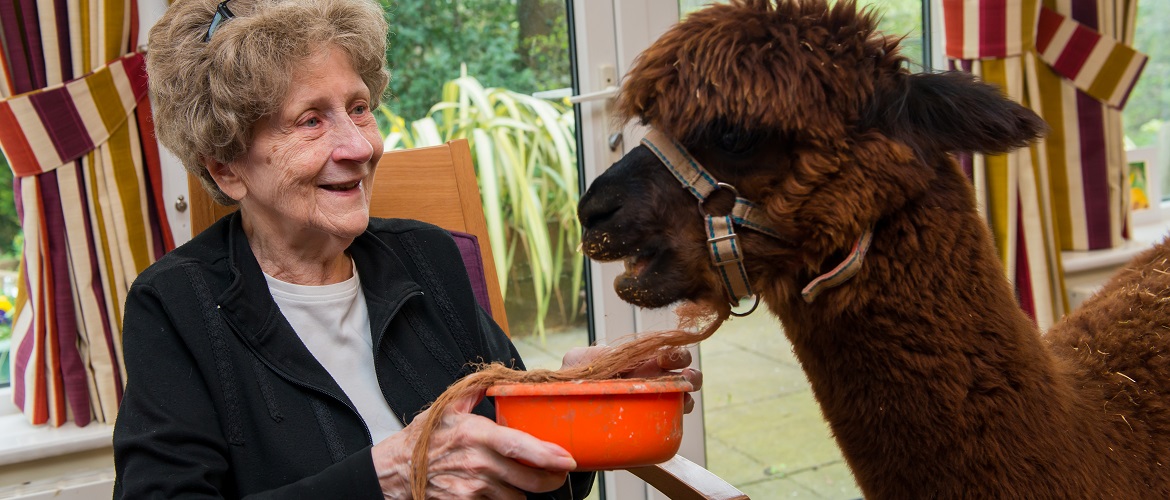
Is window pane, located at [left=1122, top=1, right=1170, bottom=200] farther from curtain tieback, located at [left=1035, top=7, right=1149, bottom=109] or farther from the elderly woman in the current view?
the elderly woman

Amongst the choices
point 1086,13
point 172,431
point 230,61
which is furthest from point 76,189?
point 1086,13

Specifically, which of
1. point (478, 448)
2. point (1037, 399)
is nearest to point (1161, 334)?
point (1037, 399)

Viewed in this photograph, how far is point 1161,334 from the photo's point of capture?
144 cm

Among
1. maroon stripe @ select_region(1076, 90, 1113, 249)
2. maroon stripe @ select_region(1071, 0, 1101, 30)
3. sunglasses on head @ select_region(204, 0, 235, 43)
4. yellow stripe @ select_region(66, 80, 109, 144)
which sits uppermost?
sunglasses on head @ select_region(204, 0, 235, 43)

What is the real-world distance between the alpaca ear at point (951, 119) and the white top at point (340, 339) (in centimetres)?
88

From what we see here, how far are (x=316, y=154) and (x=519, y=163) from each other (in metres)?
1.43

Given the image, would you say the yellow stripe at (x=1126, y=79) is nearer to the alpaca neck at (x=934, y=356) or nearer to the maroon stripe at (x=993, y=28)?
the maroon stripe at (x=993, y=28)

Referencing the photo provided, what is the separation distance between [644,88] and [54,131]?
1487 mm

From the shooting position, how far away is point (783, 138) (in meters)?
1.18

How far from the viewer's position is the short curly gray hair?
1.36m

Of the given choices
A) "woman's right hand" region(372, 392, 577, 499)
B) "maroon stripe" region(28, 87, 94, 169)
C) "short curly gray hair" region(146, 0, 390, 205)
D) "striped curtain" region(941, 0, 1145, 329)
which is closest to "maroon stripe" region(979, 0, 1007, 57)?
"striped curtain" region(941, 0, 1145, 329)

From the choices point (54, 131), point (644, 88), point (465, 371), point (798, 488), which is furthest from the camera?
point (798, 488)

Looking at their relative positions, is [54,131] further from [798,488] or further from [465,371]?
[798,488]

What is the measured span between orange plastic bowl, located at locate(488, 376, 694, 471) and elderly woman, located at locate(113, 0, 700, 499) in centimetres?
14
